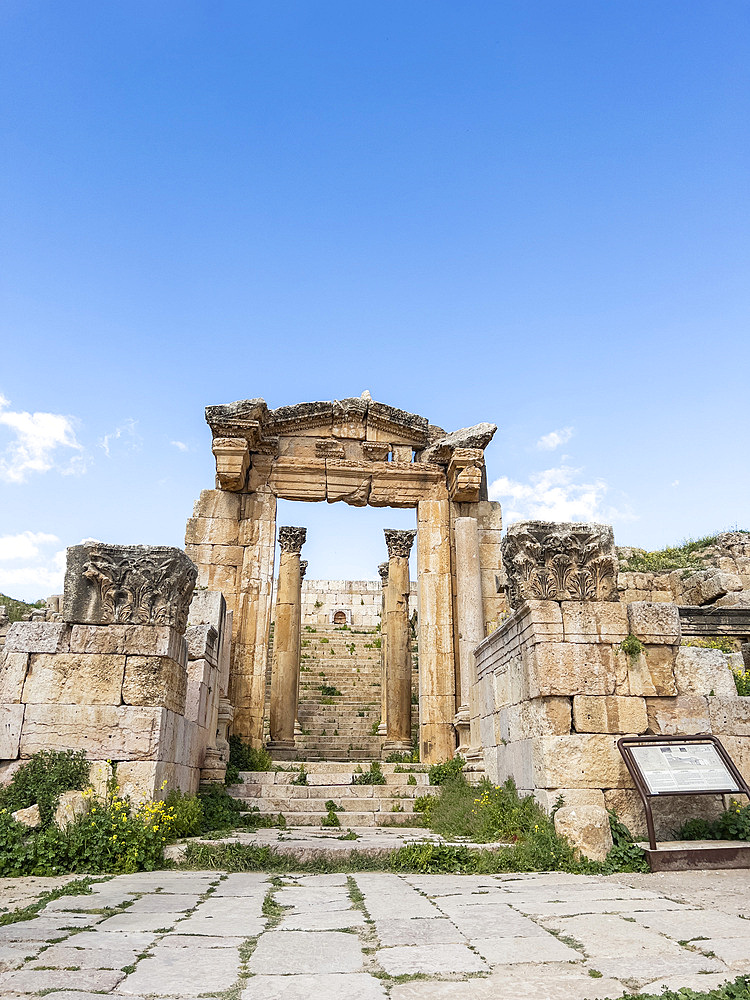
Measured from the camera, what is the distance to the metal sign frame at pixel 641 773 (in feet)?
19.0

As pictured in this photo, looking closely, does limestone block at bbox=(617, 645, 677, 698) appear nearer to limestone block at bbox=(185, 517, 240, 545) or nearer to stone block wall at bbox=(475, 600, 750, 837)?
stone block wall at bbox=(475, 600, 750, 837)

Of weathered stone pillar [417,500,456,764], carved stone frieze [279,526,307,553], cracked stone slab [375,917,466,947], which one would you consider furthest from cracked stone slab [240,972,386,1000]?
carved stone frieze [279,526,307,553]

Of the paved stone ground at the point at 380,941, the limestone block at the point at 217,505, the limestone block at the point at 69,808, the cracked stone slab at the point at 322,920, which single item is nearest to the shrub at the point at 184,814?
the limestone block at the point at 69,808

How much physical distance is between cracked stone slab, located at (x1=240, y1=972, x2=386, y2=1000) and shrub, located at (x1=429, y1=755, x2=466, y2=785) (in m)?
7.66

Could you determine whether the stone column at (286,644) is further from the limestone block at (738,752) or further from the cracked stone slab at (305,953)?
the cracked stone slab at (305,953)

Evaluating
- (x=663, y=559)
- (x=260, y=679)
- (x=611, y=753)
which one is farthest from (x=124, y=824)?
(x=663, y=559)

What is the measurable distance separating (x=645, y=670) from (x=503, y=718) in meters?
2.17

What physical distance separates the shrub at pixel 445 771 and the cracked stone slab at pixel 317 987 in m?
7.66

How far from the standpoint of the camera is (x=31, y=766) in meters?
6.66

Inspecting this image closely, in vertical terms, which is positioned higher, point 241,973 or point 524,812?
point 524,812

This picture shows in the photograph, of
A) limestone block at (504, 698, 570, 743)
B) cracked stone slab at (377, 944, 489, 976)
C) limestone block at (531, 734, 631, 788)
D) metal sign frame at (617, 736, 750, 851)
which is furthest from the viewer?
limestone block at (504, 698, 570, 743)

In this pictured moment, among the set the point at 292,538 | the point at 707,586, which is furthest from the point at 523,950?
the point at 292,538

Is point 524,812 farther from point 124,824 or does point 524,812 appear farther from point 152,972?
point 152,972

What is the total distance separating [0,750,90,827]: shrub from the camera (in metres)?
6.41
